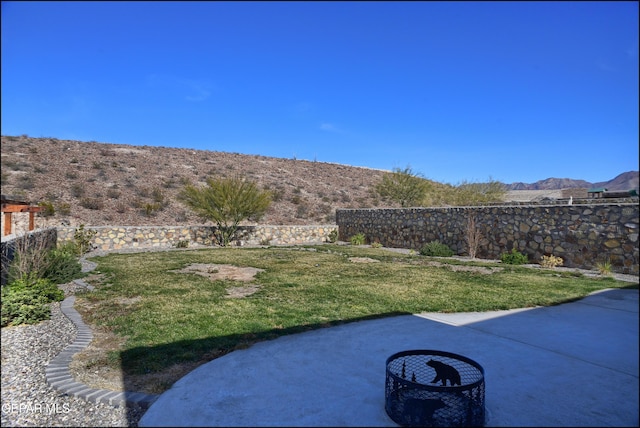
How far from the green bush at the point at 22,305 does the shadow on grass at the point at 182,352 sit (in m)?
2.51

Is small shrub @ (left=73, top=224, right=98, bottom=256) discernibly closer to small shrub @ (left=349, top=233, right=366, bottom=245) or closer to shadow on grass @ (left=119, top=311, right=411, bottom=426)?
small shrub @ (left=349, top=233, right=366, bottom=245)

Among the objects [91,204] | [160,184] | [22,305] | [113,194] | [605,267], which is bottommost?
[22,305]

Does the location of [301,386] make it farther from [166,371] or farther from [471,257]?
[471,257]

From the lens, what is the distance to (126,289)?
9.20m

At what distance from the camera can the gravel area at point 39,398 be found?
3676 mm

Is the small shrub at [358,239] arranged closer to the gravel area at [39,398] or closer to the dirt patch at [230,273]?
the dirt patch at [230,273]

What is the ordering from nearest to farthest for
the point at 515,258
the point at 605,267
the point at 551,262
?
1. the point at 605,267
2. the point at 551,262
3. the point at 515,258

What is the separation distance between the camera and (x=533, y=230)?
1357cm

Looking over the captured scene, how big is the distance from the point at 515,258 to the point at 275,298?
9.15 metres

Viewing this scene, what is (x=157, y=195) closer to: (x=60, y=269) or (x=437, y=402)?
(x=60, y=269)

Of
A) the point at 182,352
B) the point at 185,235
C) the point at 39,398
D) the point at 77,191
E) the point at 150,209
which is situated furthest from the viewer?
the point at 77,191

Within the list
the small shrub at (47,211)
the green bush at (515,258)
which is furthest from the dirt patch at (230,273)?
the small shrub at (47,211)

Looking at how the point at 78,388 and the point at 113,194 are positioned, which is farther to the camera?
the point at 113,194

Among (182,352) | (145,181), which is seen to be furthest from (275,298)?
(145,181)
